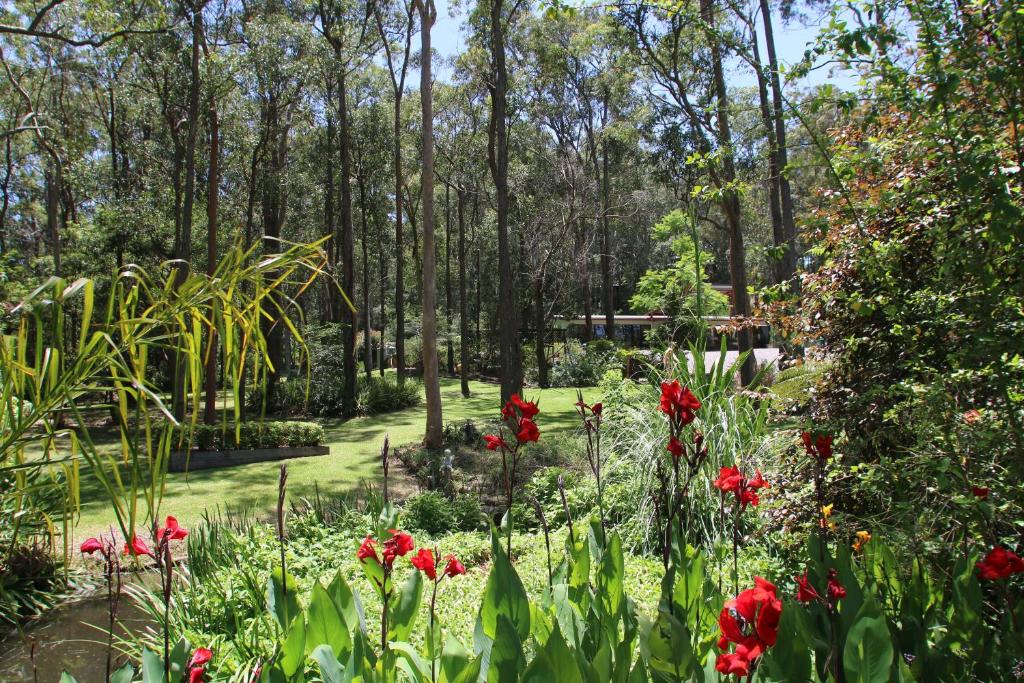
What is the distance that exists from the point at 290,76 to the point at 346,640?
50.0 ft

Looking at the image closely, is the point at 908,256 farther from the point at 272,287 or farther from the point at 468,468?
the point at 468,468

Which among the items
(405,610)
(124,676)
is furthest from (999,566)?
(124,676)

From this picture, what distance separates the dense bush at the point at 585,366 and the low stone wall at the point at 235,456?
10.0 metres

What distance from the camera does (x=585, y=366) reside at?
19094 mm

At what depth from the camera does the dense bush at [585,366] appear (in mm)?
18641

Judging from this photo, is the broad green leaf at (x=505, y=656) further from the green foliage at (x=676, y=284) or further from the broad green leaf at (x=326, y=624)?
the green foliage at (x=676, y=284)

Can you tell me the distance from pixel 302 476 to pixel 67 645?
4.47 metres

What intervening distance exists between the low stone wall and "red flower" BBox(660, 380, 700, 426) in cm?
857

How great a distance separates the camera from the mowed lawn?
6.51m

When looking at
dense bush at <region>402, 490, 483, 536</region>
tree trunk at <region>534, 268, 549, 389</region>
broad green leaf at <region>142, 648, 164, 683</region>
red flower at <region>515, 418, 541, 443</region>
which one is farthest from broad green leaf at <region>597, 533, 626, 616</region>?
tree trunk at <region>534, 268, 549, 389</region>

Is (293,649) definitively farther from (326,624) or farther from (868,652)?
(868,652)

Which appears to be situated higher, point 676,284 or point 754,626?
point 676,284

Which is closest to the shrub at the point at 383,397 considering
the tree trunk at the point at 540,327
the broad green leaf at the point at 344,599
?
the tree trunk at the point at 540,327

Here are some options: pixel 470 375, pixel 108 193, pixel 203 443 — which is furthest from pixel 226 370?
pixel 470 375
